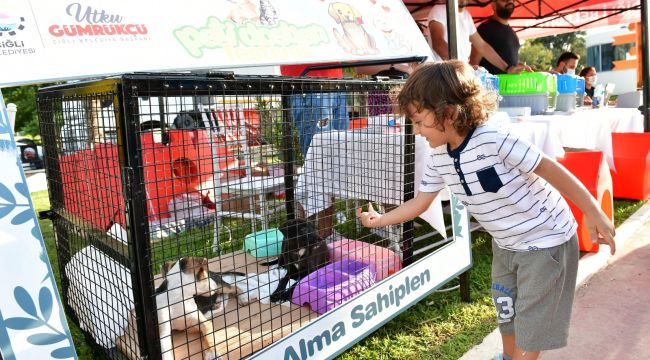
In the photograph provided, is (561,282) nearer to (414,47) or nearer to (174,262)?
(414,47)

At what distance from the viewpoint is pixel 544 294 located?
72.0 inches

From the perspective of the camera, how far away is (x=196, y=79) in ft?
5.43

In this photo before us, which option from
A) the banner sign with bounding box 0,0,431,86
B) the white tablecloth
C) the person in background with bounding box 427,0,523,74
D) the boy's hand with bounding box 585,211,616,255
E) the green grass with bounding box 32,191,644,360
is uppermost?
the person in background with bounding box 427,0,523,74

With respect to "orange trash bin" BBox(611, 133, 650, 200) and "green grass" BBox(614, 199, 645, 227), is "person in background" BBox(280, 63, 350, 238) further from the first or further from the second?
"orange trash bin" BBox(611, 133, 650, 200)

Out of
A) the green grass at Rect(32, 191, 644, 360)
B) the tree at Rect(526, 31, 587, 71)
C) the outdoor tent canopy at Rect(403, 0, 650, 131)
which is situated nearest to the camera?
the green grass at Rect(32, 191, 644, 360)

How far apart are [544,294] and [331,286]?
1064 millimetres

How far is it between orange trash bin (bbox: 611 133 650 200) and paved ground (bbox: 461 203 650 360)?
120cm

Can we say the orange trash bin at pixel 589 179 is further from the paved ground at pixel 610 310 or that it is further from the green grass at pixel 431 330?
the green grass at pixel 431 330

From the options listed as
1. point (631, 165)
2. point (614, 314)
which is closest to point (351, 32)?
point (614, 314)

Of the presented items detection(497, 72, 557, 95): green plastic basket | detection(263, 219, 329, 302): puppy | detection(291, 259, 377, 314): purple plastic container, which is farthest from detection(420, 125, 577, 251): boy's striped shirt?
detection(497, 72, 557, 95): green plastic basket

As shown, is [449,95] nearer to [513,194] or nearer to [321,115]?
[513,194]

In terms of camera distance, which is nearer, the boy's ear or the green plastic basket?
the boy's ear

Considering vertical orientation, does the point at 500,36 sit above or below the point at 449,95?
above

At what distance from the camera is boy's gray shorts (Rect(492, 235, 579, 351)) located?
72.1 inches
